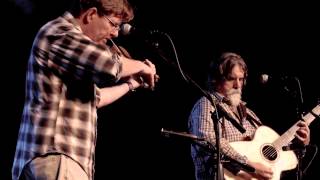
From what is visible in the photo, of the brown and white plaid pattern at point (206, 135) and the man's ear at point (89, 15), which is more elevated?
the man's ear at point (89, 15)

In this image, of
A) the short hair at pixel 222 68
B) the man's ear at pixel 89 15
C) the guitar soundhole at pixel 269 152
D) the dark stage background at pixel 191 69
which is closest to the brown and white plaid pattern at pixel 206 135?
the guitar soundhole at pixel 269 152

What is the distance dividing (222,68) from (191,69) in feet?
3.35

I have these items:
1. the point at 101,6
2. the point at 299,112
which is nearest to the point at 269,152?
the point at 299,112

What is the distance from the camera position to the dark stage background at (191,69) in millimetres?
4734

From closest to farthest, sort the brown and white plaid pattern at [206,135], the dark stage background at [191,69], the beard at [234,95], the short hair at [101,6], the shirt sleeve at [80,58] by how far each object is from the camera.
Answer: the shirt sleeve at [80,58]
the short hair at [101,6]
the brown and white plaid pattern at [206,135]
the beard at [234,95]
the dark stage background at [191,69]

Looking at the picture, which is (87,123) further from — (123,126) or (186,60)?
(186,60)

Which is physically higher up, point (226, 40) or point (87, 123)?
point (226, 40)

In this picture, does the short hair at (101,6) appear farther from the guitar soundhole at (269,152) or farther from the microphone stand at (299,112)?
the guitar soundhole at (269,152)

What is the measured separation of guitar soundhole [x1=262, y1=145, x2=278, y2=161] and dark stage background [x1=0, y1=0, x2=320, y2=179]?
562mm

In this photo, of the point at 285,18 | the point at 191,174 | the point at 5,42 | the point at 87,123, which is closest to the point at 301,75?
the point at 285,18

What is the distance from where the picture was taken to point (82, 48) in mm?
2068

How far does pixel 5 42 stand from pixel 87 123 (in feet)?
5.70

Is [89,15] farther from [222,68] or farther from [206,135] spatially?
[222,68]

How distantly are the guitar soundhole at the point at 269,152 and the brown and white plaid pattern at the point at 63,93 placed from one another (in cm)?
233
